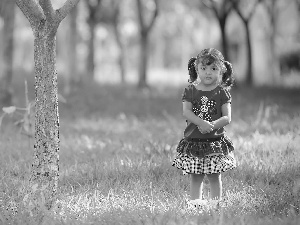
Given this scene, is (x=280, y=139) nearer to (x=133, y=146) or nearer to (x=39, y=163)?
(x=133, y=146)

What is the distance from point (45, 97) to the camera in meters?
4.34

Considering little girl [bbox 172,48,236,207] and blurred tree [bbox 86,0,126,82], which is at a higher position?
blurred tree [bbox 86,0,126,82]

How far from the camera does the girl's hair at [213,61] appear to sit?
4.26m

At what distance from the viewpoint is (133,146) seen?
6.60 metres

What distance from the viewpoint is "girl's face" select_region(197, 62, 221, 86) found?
4.26m

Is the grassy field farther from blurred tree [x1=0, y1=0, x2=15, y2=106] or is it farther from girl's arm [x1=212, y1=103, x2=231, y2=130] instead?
blurred tree [x1=0, y1=0, x2=15, y2=106]

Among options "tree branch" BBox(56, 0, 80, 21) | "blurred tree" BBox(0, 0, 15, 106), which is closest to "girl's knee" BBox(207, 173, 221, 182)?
"tree branch" BBox(56, 0, 80, 21)

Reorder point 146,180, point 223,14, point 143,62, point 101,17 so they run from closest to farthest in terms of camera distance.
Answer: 1. point 146,180
2. point 223,14
3. point 143,62
4. point 101,17

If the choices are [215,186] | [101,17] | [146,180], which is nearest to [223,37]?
[101,17]

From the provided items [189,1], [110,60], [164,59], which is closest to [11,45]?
[189,1]

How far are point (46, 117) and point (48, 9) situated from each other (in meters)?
0.91

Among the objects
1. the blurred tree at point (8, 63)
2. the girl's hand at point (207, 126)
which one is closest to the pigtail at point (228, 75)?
the girl's hand at point (207, 126)

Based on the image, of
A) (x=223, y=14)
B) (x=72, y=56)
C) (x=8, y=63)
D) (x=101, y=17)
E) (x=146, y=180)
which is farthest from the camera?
(x=101, y=17)

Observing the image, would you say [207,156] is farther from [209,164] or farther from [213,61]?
[213,61]
